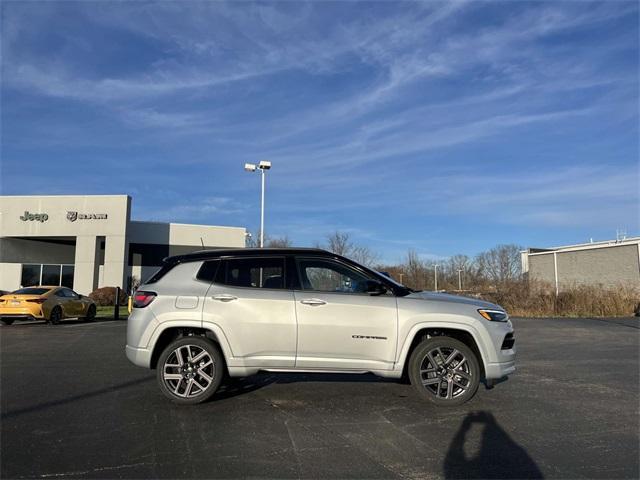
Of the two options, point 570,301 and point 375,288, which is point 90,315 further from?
point 570,301

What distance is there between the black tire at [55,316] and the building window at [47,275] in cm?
1979

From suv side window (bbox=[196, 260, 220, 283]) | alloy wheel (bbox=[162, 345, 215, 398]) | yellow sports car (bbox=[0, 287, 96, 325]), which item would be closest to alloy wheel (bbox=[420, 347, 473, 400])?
alloy wheel (bbox=[162, 345, 215, 398])

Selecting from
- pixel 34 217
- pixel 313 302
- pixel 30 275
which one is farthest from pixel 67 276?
pixel 313 302

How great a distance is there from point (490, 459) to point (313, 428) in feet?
5.78

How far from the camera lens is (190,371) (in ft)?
19.9

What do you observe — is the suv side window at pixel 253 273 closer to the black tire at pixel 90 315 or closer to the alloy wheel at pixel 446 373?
the alloy wheel at pixel 446 373

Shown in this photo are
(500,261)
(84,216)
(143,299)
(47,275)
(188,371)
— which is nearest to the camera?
(188,371)

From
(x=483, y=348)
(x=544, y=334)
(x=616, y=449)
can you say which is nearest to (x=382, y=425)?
(x=483, y=348)

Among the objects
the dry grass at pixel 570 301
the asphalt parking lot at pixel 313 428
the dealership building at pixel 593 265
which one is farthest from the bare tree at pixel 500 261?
the asphalt parking lot at pixel 313 428

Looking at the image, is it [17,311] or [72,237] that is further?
[72,237]

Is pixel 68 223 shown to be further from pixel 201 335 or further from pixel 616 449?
pixel 616 449

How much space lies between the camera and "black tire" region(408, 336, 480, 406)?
19.8 ft

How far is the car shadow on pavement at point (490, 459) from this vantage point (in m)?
4.10

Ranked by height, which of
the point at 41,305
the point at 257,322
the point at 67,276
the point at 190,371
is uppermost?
the point at 67,276
